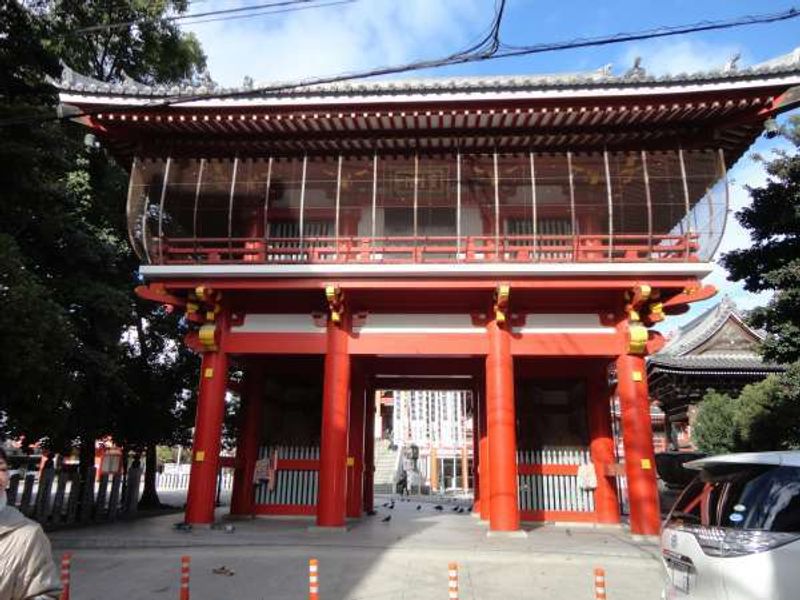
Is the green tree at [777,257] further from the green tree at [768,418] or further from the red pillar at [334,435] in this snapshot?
the red pillar at [334,435]

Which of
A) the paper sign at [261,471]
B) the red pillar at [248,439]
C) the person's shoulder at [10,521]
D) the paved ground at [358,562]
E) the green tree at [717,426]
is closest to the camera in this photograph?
the person's shoulder at [10,521]

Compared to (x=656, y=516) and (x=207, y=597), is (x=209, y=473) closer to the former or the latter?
(x=207, y=597)

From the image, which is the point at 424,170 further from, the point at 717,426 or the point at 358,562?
the point at 717,426

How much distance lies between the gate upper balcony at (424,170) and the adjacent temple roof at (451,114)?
4 cm

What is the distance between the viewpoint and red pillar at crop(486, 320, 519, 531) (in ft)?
45.8

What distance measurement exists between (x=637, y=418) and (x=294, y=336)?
29.4 feet

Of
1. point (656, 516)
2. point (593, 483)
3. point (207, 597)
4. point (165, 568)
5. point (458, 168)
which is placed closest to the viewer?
point (207, 597)

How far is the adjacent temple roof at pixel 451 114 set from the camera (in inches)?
533

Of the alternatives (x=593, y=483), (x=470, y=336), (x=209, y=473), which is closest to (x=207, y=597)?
(x=209, y=473)

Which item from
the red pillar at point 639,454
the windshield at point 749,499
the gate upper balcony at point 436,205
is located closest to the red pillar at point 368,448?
the gate upper balcony at point 436,205

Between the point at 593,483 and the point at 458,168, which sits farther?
the point at 593,483

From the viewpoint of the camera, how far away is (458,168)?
15227mm

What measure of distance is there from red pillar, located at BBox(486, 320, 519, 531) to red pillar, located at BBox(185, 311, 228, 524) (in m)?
6.97

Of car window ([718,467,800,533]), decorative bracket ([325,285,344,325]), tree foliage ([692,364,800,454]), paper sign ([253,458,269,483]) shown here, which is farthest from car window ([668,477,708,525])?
paper sign ([253,458,269,483])
